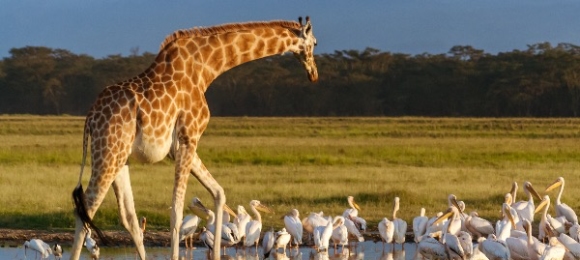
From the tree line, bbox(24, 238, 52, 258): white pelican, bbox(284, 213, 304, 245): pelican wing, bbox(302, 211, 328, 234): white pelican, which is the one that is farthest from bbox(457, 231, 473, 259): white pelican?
the tree line

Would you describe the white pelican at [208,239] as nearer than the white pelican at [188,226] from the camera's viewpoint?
Yes

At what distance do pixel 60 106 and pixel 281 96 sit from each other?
1265 cm

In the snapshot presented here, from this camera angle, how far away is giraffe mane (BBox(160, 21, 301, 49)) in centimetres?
823

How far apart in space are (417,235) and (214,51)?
4194mm

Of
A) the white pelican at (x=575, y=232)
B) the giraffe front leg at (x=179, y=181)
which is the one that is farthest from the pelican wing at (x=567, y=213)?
the giraffe front leg at (x=179, y=181)

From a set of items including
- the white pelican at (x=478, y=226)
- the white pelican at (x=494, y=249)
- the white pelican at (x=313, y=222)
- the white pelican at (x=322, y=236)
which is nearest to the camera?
the white pelican at (x=494, y=249)

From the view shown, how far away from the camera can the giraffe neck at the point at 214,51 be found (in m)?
8.13

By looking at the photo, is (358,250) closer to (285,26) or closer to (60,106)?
(285,26)

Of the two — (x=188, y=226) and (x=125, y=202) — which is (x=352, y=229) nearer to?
(x=188, y=226)

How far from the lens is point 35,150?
80.5 feet

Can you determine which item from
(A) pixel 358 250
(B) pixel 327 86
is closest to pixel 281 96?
(B) pixel 327 86

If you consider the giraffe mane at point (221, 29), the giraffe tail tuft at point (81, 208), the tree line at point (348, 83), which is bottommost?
the tree line at point (348, 83)

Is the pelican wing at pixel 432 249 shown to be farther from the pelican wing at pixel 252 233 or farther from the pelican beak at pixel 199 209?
the pelican beak at pixel 199 209

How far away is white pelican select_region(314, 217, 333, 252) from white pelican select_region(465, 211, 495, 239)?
1.68 meters
